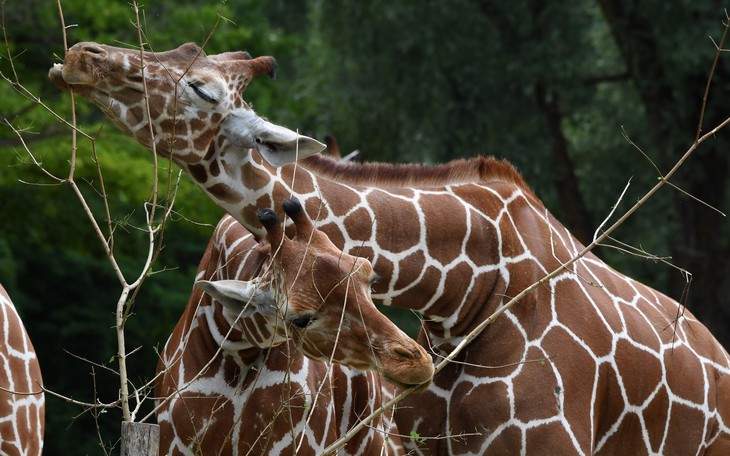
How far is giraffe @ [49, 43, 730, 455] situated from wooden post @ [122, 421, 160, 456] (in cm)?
146

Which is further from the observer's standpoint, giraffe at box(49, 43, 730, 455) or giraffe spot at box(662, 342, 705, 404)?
giraffe spot at box(662, 342, 705, 404)

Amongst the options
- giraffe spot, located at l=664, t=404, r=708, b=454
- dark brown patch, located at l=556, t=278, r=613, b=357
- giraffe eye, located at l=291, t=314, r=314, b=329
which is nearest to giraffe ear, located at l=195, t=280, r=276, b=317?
giraffe eye, located at l=291, t=314, r=314, b=329

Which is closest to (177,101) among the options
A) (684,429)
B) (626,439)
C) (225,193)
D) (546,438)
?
(225,193)

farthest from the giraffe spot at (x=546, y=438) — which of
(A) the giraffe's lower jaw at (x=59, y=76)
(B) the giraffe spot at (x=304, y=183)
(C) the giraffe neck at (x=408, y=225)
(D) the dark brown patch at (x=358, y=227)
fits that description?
(A) the giraffe's lower jaw at (x=59, y=76)

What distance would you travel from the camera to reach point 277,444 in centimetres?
539

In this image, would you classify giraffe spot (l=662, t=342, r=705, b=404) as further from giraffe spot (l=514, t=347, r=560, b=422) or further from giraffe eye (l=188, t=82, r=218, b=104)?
giraffe eye (l=188, t=82, r=218, b=104)

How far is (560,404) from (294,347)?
1204mm

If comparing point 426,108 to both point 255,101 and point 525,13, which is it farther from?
point 255,101

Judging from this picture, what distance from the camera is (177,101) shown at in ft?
16.0

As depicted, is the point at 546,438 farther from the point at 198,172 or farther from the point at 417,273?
the point at 198,172

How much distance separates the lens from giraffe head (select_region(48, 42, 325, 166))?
4812 mm

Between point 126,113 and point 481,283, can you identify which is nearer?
point 126,113

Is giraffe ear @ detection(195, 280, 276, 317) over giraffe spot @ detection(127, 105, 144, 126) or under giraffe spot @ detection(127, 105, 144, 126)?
under

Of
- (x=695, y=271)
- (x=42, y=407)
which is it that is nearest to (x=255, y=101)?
(x=695, y=271)
